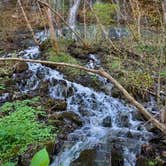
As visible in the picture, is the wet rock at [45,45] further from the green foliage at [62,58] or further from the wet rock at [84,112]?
the wet rock at [84,112]

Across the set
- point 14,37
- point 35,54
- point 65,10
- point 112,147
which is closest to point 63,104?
point 112,147

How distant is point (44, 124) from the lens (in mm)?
6219

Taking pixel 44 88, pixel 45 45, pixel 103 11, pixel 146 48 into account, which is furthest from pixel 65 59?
pixel 103 11

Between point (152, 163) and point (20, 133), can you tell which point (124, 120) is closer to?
point (152, 163)

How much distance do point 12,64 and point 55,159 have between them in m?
4.80

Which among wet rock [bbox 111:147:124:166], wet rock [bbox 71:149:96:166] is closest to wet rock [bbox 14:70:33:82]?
wet rock [bbox 71:149:96:166]

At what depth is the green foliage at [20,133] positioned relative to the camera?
539cm

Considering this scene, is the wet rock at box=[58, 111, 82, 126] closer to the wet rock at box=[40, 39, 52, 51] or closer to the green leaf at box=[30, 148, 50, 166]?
the wet rock at box=[40, 39, 52, 51]

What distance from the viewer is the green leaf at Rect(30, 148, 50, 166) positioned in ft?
3.40

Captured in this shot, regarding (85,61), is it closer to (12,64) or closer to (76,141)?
(12,64)

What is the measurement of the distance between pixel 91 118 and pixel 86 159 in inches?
76.6

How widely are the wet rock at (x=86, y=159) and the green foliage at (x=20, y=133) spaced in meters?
0.62

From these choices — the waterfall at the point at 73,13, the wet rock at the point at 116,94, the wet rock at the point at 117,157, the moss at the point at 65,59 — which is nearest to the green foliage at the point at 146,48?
the wet rock at the point at 116,94

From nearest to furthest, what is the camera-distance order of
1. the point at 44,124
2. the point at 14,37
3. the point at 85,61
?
the point at 44,124 → the point at 85,61 → the point at 14,37
